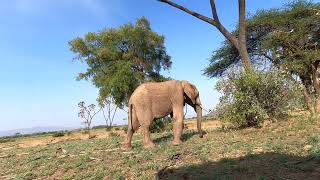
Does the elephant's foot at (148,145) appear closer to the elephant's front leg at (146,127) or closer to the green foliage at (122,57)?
the elephant's front leg at (146,127)

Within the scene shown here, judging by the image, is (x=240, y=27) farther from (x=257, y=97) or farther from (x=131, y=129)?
(x=131, y=129)

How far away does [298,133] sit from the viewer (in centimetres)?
1454

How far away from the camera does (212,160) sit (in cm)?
1204

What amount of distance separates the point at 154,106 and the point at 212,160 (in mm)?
4877

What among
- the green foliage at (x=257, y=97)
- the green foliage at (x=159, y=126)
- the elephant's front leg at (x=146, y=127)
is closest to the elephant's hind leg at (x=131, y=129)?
the elephant's front leg at (x=146, y=127)

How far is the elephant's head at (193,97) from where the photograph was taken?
1724 centimetres

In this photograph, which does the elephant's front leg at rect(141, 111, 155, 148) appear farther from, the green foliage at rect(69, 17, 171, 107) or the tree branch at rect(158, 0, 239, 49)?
the green foliage at rect(69, 17, 171, 107)

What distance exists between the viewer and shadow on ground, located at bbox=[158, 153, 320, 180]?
9.76 m

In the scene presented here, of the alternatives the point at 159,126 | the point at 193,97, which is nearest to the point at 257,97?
the point at 193,97

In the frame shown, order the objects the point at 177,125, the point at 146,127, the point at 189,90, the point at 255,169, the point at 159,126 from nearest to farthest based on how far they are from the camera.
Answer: the point at 255,169 < the point at 146,127 < the point at 177,125 < the point at 189,90 < the point at 159,126

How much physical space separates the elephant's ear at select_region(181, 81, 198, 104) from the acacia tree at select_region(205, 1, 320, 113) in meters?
10.7

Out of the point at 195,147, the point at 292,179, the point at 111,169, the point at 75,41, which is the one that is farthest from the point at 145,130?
the point at 75,41

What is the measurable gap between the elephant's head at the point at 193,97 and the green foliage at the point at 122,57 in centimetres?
1872

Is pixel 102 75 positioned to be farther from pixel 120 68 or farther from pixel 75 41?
pixel 75 41
